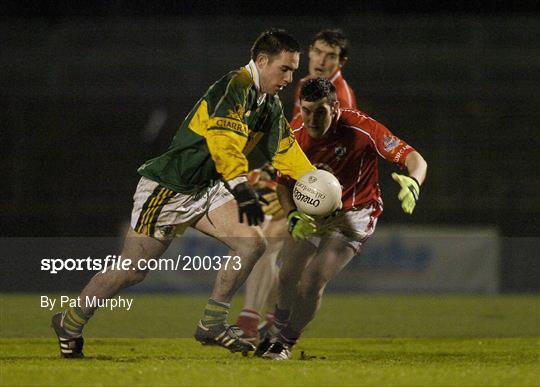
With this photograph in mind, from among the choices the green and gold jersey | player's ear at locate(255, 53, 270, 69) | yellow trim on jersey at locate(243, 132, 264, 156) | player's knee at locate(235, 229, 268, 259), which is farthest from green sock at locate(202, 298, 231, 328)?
player's ear at locate(255, 53, 270, 69)

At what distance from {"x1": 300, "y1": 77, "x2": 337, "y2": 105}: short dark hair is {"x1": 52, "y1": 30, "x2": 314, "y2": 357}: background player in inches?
15.8

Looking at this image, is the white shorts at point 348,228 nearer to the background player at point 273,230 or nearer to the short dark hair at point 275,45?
the background player at point 273,230

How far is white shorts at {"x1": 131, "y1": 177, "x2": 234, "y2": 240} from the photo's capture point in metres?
6.30

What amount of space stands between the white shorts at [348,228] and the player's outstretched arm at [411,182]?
45cm

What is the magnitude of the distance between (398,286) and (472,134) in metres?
5.18

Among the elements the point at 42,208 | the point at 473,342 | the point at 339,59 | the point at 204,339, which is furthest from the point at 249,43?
the point at 204,339

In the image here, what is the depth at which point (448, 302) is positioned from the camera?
41.0 ft

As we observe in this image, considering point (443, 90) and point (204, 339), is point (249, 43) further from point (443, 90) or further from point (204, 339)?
point (204, 339)

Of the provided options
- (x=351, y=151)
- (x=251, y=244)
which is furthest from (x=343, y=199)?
(x=251, y=244)

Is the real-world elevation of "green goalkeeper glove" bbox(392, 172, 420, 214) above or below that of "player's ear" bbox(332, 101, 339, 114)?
below

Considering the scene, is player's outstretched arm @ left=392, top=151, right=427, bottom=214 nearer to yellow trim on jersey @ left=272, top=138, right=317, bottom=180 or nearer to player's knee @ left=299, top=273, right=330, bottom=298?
yellow trim on jersey @ left=272, top=138, right=317, bottom=180

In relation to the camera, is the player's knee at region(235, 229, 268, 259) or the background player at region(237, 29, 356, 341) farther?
the background player at region(237, 29, 356, 341)

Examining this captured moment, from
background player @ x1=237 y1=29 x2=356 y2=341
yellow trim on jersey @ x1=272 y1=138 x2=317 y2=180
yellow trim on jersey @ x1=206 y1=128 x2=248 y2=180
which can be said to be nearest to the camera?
yellow trim on jersey @ x1=206 y1=128 x2=248 y2=180

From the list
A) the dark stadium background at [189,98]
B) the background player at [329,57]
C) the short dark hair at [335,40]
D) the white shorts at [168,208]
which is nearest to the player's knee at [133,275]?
the white shorts at [168,208]
